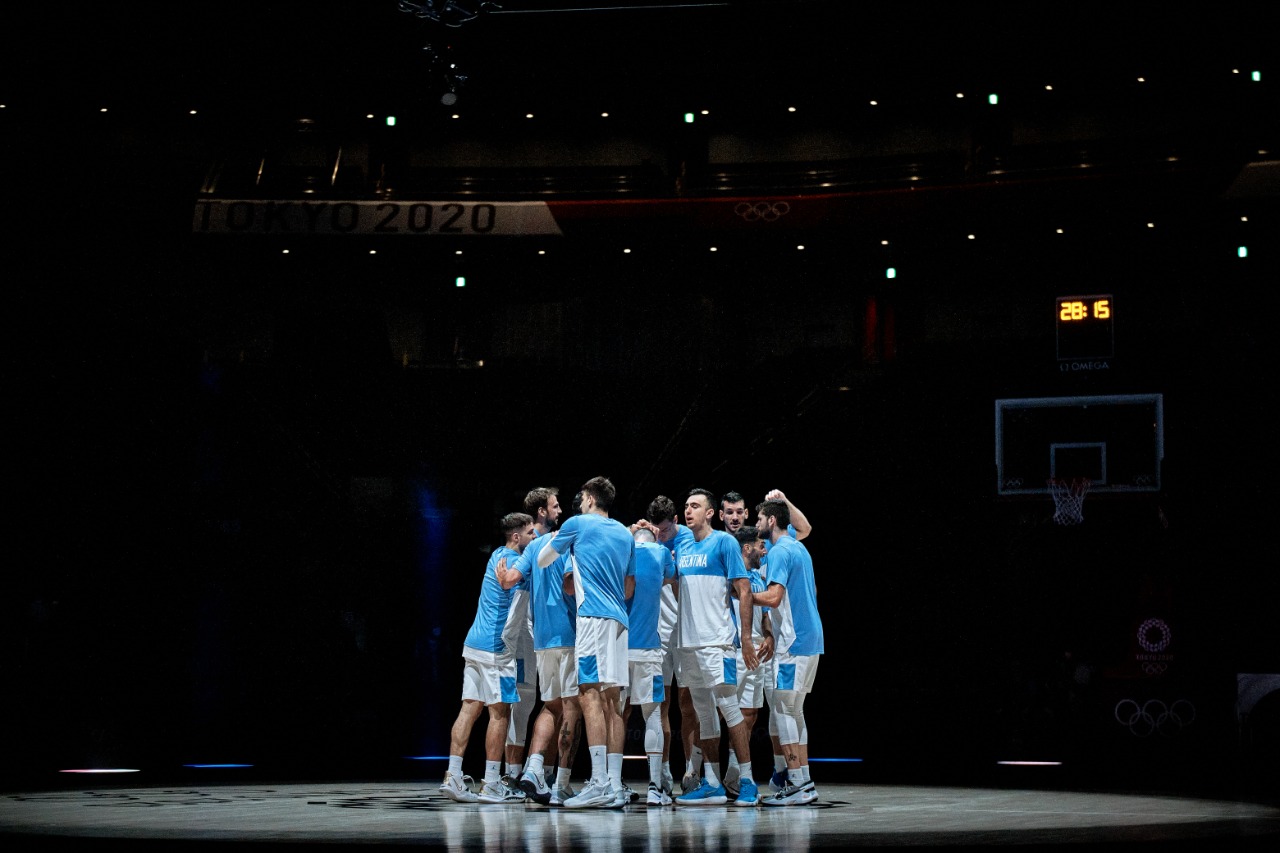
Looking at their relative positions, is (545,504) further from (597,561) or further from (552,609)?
(597,561)

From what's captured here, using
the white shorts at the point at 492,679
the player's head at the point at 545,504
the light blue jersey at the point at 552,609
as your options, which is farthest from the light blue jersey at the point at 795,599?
the white shorts at the point at 492,679

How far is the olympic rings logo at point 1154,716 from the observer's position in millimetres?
14172

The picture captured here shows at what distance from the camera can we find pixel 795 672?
896 cm

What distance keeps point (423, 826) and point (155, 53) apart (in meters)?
13.2

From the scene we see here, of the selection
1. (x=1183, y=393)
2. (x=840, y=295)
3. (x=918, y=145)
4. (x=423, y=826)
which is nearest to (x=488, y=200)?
(x=840, y=295)

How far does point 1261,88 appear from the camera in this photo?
17953 millimetres

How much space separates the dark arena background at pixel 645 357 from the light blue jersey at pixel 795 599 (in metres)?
4.25

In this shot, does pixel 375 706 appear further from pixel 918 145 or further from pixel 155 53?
pixel 918 145

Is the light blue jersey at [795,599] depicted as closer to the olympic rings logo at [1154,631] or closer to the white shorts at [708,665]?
the white shorts at [708,665]

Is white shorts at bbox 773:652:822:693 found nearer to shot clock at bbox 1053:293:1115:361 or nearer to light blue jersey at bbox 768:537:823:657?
light blue jersey at bbox 768:537:823:657

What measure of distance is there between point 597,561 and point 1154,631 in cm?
925

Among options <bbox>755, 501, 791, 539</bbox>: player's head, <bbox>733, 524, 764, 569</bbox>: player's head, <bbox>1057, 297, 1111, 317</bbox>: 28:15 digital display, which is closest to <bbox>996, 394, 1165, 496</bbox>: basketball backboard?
<bbox>1057, 297, 1111, 317</bbox>: 28:15 digital display

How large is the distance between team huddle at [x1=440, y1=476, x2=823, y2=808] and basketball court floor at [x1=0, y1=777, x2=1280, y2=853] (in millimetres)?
355

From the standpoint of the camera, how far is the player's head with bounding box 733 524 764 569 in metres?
9.50
